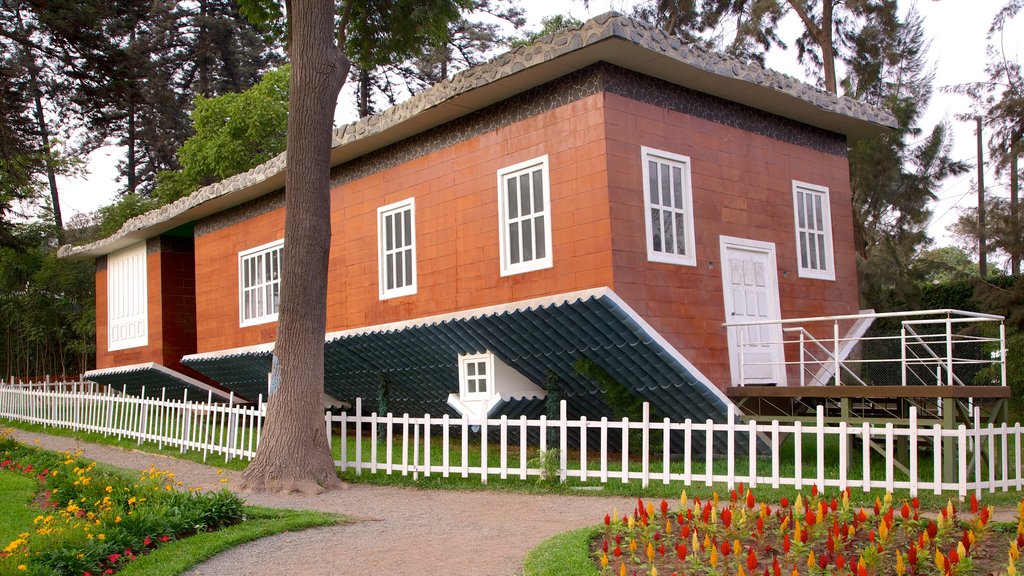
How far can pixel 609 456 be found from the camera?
523 inches

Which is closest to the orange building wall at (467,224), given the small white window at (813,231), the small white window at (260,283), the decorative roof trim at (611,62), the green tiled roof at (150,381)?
the small white window at (260,283)

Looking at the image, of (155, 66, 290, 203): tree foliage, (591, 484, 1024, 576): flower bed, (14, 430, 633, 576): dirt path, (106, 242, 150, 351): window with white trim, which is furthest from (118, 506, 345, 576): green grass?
(155, 66, 290, 203): tree foliage

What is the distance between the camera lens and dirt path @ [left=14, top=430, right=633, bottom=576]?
A: 7023 mm

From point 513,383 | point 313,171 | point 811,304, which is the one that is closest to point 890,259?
point 811,304

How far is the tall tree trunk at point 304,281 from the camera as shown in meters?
11.2

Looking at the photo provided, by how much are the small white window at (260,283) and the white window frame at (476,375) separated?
581 cm

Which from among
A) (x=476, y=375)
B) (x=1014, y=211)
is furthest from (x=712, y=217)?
(x=1014, y=211)

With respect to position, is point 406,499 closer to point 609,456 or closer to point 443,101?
point 609,456

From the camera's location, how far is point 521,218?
13.0 metres

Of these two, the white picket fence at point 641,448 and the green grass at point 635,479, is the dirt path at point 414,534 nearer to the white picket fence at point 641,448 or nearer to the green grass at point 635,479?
the green grass at point 635,479

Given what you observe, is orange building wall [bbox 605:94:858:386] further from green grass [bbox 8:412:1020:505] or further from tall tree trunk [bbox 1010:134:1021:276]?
tall tree trunk [bbox 1010:134:1021:276]

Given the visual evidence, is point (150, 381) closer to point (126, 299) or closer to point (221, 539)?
point (126, 299)

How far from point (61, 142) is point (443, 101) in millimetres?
27111

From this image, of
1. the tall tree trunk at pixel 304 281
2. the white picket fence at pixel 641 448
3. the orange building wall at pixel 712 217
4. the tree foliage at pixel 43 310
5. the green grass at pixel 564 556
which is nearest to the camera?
the green grass at pixel 564 556
